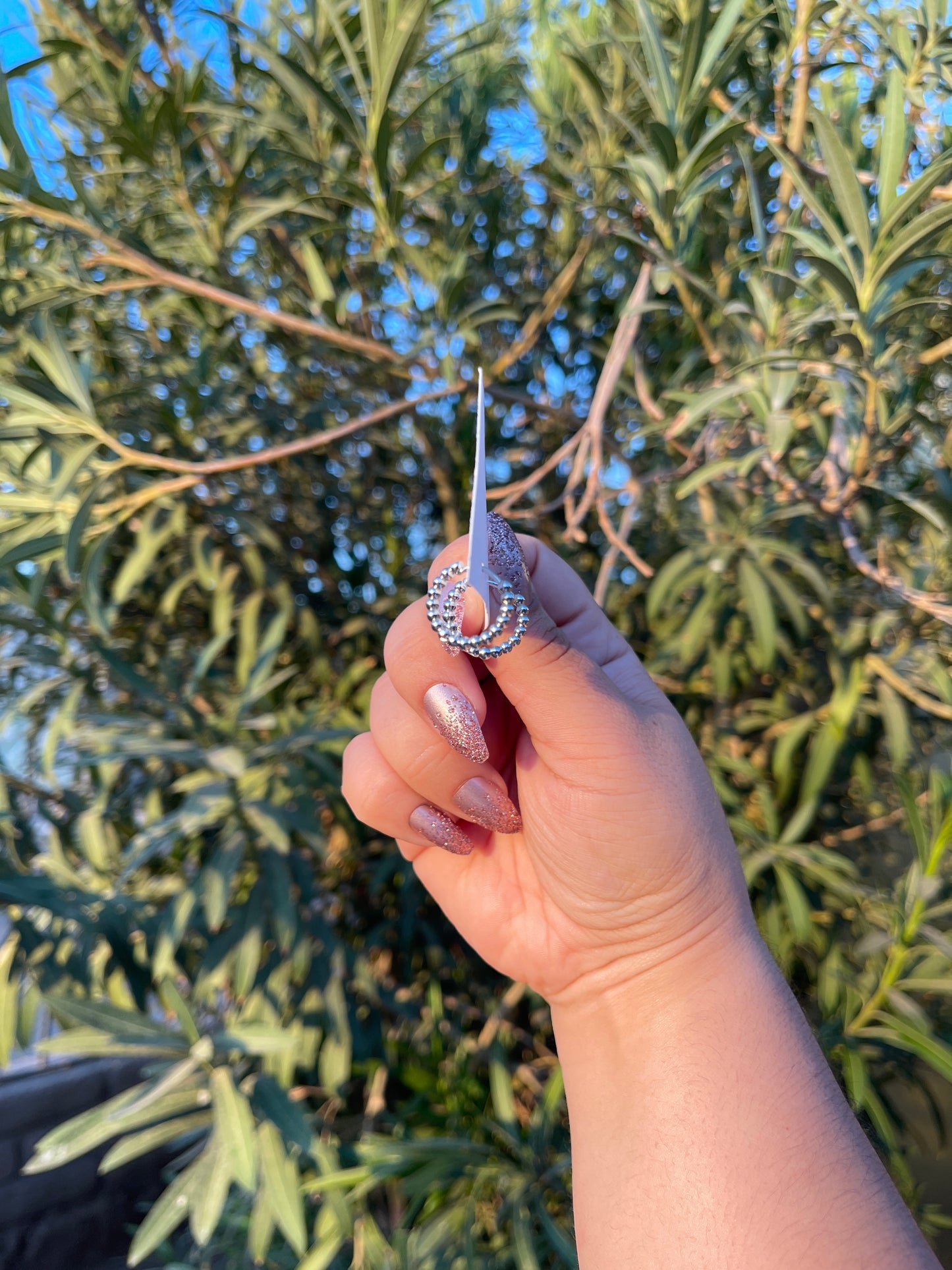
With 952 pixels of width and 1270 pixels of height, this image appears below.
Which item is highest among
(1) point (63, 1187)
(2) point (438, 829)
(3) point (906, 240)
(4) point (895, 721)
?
(3) point (906, 240)

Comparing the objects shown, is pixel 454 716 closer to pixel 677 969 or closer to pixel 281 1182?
pixel 677 969

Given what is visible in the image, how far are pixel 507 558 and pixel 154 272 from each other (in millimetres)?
769

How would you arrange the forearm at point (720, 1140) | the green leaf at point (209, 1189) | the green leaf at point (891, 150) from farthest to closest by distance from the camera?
the green leaf at point (209, 1189) → the green leaf at point (891, 150) → the forearm at point (720, 1140)

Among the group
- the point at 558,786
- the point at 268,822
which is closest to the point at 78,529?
the point at 268,822

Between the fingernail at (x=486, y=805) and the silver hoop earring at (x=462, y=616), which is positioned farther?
the fingernail at (x=486, y=805)

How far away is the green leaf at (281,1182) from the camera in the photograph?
119cm

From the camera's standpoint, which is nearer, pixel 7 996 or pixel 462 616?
pixel 462 616

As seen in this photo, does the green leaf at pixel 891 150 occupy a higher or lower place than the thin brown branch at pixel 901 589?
higher

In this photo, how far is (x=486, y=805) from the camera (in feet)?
2.23

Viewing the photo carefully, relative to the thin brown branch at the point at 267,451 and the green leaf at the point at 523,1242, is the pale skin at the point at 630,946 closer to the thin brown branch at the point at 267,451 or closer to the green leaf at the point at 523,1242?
Result: the thin brown branch at the point at 267,451

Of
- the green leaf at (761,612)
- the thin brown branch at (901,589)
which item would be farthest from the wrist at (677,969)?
the green leaf at (761,612)

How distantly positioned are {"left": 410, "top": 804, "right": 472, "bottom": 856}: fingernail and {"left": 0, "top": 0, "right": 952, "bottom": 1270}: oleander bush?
39 centimetres

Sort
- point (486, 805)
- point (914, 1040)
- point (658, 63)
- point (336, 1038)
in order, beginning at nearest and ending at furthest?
point (486, 805)
point (658, 63)
point (914, 1040)
point (336, 1038)

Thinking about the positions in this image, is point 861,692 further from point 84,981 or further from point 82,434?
point 84,981
